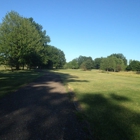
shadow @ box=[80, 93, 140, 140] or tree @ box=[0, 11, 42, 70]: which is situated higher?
tree @ box=[0, 11, 42, 70]

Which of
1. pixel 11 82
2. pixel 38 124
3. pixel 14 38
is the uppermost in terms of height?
pixel 14 38

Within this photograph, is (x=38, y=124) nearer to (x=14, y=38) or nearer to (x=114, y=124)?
(x=114, y=124)

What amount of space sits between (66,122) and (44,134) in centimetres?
136

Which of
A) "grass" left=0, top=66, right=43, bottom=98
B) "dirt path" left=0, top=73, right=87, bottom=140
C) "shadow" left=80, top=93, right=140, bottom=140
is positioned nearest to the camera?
"dirt path" left=0, top=73, right=87, bottom=140

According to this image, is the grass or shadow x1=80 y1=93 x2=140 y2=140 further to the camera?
the grass

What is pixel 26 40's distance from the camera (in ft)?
114

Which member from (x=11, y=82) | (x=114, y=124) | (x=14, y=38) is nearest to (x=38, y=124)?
(x=114, y=124)

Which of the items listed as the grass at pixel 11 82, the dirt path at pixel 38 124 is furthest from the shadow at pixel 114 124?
the grass at pixel 11 82

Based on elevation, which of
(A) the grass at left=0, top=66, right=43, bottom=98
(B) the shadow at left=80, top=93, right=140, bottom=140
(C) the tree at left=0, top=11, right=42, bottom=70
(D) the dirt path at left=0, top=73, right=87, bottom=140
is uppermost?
(C) the tree at left=0, top=11, right=42, bottom=70

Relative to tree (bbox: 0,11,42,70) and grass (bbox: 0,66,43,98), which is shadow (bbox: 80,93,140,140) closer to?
grass (bbox: 0,66,43,98)

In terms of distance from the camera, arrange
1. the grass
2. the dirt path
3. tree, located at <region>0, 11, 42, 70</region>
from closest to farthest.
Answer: the dirt path → the grass → tree, located at <region>0, 11, 42, 70</region>

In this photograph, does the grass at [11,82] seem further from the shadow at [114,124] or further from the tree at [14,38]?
the tree at [14,38]

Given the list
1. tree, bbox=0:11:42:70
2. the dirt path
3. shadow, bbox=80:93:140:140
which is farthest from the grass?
tree, bbox=0:11:42:70

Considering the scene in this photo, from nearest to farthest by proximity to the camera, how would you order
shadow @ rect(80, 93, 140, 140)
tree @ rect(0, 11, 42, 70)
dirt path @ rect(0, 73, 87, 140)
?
1. dirt path @ rect(0, 73, 87, 140)
2. shadow @ rect(80, 93, 140, 140)
3. tree @ rect(0, 11, 42, 70)
